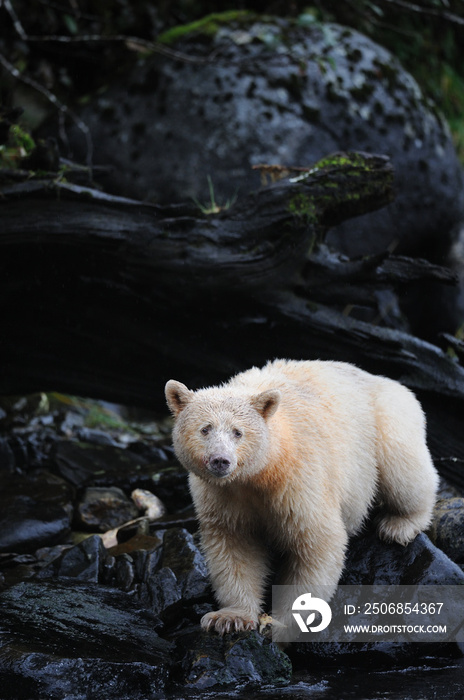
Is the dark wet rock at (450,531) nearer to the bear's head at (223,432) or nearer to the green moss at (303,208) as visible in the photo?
the bear's head at (223,432)

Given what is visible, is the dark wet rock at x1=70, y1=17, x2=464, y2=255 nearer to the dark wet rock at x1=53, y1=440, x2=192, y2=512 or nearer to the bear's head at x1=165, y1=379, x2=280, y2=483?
the dark wet rock at x1=53, y1=440, x2=192, y2=512

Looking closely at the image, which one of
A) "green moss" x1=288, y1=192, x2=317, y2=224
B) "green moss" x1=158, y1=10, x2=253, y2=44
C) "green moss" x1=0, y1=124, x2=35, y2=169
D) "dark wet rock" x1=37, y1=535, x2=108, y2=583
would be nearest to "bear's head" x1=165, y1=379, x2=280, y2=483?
"dark wet rock" x1=37, y1=535, x2=108, y2=583

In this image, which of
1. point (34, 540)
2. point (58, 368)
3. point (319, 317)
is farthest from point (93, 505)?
point (319, 317)

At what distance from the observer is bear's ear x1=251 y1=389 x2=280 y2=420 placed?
458 cm

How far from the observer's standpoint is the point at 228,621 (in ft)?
15.5

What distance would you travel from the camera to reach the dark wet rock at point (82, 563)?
582 centimetres

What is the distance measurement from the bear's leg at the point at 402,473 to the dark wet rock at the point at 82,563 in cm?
220

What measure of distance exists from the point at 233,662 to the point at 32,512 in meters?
3.01

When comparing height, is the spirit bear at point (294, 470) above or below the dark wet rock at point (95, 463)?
above

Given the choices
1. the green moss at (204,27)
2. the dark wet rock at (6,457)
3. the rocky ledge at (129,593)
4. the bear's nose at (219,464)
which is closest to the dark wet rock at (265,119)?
the green moss at (204,27)

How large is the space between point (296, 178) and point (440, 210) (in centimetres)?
498

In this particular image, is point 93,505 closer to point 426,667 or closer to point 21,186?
point 21,186

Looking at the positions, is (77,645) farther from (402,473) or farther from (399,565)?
(402,473)

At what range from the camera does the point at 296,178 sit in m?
6.62
